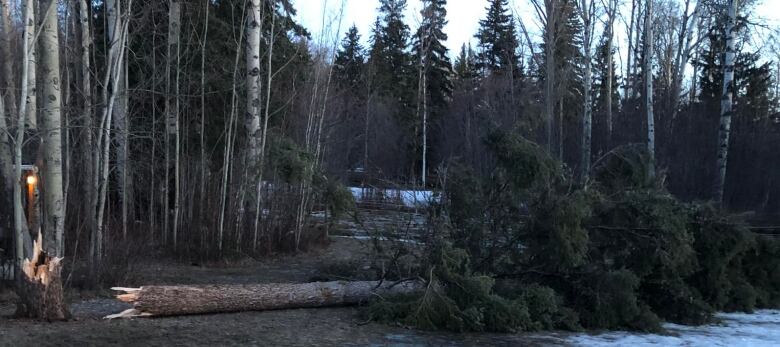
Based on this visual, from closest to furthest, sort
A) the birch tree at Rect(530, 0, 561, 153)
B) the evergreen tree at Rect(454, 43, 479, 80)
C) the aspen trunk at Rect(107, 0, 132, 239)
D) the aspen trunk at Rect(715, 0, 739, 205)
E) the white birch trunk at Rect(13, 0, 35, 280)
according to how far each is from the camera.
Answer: the white birch trunk at Rect(13, 0, 35, 280) → the aspen trunk at Rect(107, 0, 132, 239) → the aspen trunk at Rect(715, 0, 739, 205) → the birch tree at Rect(530, 0, 561, 153) → the evergreen tree at Rect(454, 43, 479, 80)

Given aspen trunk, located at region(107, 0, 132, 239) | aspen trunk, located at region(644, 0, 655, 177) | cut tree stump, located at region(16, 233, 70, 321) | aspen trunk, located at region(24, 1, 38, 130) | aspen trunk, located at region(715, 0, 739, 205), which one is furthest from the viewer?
aspen trunk, located at region(644, 0, 655, 177)

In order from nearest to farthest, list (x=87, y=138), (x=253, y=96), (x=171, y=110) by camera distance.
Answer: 1. (x=87, y=138)
2. (x=253, y=96)
3. (x=171, y=110)

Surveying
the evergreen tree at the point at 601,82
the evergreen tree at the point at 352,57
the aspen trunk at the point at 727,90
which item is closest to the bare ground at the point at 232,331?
the aspen trunk at the point at 727,90

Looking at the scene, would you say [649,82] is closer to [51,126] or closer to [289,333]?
[289,333]

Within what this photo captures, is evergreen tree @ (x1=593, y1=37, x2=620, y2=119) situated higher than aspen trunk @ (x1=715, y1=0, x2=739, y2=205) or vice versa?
evergreen tree @ (x1=593, y1=37, x2=620, y2=119)

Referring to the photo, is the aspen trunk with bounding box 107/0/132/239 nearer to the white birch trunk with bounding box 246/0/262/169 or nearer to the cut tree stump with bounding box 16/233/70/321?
the white birch trunk with bounding box 246/0/262/169

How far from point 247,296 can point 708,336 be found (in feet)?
18.6

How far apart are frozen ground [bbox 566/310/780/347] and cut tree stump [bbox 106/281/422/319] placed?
92.5 inches

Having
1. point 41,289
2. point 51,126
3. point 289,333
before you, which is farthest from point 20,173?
point 289,333

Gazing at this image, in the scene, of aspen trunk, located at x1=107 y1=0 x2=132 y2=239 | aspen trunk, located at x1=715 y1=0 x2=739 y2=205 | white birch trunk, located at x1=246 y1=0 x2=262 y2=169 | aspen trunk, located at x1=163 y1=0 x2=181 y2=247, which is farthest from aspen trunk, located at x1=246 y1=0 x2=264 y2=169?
aspen trunk, located at x1=715 y1=0 x2=739 y2=205

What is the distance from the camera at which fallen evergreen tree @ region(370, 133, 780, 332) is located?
8141 mm

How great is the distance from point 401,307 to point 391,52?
131 feet

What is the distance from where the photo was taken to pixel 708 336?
8.29m

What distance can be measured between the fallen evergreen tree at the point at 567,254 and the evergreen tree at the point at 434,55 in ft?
108
